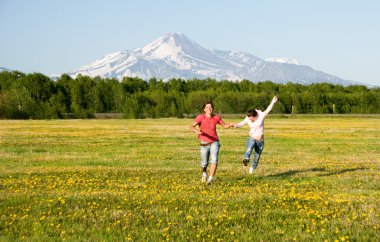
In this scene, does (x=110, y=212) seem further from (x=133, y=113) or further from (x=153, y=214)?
(x=133, y=113)

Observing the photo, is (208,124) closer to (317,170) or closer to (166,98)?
(317,170)

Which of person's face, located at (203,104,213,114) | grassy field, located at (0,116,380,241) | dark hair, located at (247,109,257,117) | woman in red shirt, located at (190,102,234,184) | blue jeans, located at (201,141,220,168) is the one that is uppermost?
person's face, located at (203,104,213,114)

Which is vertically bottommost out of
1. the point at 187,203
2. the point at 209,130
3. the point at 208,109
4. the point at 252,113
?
the point at 187,203

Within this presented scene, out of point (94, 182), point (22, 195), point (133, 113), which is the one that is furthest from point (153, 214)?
point (133, 113)

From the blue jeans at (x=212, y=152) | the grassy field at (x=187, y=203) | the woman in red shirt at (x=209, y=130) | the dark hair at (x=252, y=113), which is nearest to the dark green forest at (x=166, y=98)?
the grassy field at (x=187, y=203)

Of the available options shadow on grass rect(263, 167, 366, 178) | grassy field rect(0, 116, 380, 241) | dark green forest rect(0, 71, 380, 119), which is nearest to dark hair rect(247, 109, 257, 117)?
grassy field rect(0, 116, 380, 241)

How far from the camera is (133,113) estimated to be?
105 meters

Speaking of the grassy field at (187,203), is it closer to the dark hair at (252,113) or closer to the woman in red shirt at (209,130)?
the woman in red shirt at (209,130)

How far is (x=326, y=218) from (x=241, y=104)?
122m

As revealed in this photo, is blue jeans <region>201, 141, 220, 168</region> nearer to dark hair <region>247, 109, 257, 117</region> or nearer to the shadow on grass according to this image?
dark hair <region>247, 109, 257, 117</region>

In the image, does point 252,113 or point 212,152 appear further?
point 252,113

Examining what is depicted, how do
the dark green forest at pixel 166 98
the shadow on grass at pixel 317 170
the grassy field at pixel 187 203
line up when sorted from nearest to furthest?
the grassy field at pixel 187 203, the shadow on grass at pixel 317 170, the dark green forest at pixel 166 98

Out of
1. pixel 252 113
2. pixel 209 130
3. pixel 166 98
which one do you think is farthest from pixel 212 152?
pixel 166 98

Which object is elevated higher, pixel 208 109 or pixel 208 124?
pixel 208 109
